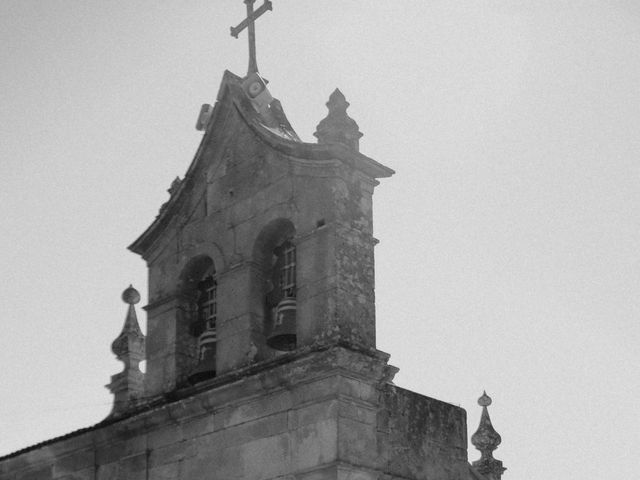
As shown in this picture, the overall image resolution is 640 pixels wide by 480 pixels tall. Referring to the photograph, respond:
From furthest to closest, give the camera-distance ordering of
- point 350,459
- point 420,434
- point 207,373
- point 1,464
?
point 1,464 < point 207,373 < point 420,434 < point 350,459

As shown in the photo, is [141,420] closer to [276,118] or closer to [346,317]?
[346,317]

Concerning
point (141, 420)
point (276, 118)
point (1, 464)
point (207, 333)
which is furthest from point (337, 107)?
point (1, 464)

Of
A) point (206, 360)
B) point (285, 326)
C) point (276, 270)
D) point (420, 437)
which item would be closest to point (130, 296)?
point (206, 360)

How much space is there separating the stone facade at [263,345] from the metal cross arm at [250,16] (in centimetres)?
64

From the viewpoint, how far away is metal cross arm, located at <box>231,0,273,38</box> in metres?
12.7

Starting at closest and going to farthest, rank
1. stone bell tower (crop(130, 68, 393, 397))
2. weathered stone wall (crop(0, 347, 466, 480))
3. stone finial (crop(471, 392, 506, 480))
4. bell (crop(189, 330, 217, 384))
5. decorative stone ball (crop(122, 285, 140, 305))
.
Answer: weathered stone wall (crop(0, 347, 466, 480)) → stone bell tower (crop(130, 68, 393, 397)) → bell (crop(189, 330, 217, 384)) → decorative stone ball (crop(122, 285, 140, 305)) → stone finial (crop(471, 392, 506, 480))

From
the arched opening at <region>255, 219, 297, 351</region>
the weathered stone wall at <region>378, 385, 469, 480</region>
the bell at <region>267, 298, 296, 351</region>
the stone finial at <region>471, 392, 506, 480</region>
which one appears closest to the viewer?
the weathered stone wall at <region>378, 385, 469, 480</region>

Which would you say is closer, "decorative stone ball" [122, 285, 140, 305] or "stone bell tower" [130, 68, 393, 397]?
"stone bell tower" [130, 68, 393, 397]

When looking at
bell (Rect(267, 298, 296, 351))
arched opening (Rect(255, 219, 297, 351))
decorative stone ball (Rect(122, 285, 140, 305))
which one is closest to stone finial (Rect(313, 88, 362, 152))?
arched opening (Rect(255, 219, 297, 351))

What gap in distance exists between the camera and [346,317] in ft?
35.0

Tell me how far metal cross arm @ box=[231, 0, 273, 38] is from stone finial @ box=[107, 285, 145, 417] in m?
2.80

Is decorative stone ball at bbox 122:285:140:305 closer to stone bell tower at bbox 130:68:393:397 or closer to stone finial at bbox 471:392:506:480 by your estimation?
stone bell tower at bbox 130:68:393:397

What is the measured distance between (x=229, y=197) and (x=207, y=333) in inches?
49.8

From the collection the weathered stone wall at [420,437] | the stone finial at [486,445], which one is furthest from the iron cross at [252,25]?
the stone finial at [486,445]
